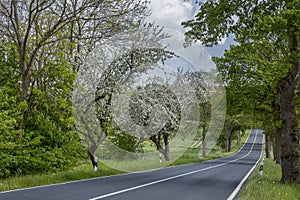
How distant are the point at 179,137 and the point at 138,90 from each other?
953 centimetres

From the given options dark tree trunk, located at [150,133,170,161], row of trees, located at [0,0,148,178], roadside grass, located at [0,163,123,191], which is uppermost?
row of trees, located at [0,0,148,178]

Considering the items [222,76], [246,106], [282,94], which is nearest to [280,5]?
[282,94]

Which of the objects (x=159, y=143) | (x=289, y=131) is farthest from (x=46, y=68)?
(x=159, y=143)

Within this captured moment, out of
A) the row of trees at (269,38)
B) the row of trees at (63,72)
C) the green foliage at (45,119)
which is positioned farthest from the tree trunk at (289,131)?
the green foliage at (45,119)

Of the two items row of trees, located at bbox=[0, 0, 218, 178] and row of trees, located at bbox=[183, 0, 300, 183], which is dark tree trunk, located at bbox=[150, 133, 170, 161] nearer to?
row of trees, located at bbox=[0, 0, 218, 178]

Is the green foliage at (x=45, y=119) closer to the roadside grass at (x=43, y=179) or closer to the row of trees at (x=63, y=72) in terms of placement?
the row of trees at (x=63, y=72)

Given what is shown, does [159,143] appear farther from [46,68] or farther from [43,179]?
[43,179]

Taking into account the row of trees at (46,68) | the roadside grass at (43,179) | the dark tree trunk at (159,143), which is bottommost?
the roadside grass at (43,179)

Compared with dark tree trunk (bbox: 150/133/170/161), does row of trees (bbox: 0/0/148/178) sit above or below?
above

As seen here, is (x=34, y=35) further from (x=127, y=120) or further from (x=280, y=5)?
(x=280, y=5)

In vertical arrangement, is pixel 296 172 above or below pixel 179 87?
below

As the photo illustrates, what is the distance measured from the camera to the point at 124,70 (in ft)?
62.3

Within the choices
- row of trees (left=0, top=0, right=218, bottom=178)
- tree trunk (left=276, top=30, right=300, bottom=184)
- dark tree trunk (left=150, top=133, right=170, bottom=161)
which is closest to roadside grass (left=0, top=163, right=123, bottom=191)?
row of trees (left=0, top=0, right=218, bottom=178)

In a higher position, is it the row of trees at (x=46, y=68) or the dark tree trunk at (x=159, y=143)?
the row of trees at (x=46, y=68)
